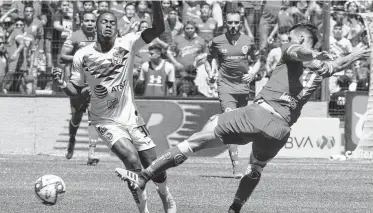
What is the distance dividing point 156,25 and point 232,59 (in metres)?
6.88

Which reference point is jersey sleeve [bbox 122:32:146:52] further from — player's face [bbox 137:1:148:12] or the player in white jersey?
player's face [bbox 137:1:148:12]

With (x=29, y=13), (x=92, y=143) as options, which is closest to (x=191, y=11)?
(x=29, y=13)

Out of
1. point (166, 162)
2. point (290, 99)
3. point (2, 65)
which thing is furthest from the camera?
point (2, 65)

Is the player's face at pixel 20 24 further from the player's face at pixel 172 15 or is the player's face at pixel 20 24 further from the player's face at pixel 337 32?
the player's face at pixel 337 32

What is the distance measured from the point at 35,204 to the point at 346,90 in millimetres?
11750

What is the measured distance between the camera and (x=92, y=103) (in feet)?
33.8

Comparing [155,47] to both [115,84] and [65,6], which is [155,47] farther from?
[115,84]

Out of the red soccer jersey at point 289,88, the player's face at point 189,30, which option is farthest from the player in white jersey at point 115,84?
the player's face at point 189,30

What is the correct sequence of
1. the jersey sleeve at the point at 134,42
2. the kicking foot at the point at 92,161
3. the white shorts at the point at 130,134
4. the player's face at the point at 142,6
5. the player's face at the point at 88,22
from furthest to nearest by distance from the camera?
the player's face at the point at 142,6, the player's face at the point at 88,22, the kicking foot at the point at 92,161, the jersey sleeve at the point at 134,42, the white shorts at the point at 130,134

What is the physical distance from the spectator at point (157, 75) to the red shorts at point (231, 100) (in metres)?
4.32

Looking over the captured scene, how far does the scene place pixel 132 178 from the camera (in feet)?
29.8

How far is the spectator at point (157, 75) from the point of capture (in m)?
20.7

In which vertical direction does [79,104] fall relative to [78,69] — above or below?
below

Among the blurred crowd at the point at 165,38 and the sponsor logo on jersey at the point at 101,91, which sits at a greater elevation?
the sponsor logo on jersey at the point at 101,91
